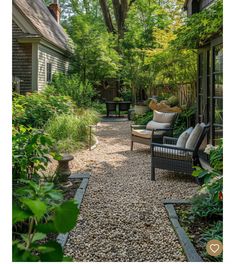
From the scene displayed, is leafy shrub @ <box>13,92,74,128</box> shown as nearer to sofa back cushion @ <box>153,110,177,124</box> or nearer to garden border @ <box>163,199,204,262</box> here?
sofa back cushion @ <box>153,110,177,124</box>

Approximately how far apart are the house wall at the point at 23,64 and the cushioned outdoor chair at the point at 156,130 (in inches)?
190

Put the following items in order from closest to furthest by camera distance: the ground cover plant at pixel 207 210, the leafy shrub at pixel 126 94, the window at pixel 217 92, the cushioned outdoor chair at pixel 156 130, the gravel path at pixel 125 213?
the gravel path at pixel 125 213
the ground cover plant at pixel 207 210
the window at pixel 217 92
the cushioned outdoor chair at pixel 156 130
the leafy shrub at pixel 126 94

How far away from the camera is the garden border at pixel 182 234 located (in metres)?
2.31

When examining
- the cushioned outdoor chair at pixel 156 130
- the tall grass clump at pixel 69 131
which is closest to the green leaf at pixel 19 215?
the cushioned outdoor chair at pixel 156 130

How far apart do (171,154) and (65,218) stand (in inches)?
134

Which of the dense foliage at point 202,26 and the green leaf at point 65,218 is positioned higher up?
the dense foliage at point 202,26

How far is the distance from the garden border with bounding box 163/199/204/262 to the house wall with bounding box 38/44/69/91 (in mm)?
7912

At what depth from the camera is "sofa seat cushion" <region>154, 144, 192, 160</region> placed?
4.41 m

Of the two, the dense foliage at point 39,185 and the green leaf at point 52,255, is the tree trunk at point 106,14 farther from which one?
the green leaf at point 52,255

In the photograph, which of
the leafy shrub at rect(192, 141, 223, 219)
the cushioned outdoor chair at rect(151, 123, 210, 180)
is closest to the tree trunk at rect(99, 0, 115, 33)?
the cushioned outdoor chair at rect(151, 123, 210, 180)

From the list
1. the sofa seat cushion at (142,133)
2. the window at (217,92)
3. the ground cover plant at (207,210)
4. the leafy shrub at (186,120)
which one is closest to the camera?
the ground cover plant at (207,210)

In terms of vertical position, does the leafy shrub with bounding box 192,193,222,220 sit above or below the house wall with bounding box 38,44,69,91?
below

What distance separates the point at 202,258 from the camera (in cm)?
229

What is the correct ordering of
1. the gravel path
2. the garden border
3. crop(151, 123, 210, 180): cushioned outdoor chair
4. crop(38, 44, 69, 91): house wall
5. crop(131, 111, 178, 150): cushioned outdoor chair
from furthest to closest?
1. crop(38, 44, 69, 91): house wall
2. crop(131, 111, 178, 150): cushioned outdoor chair
3. crop(151, 123, 210, 180): cushioned outdoor chair
4. the gravel path
5. the garden border
